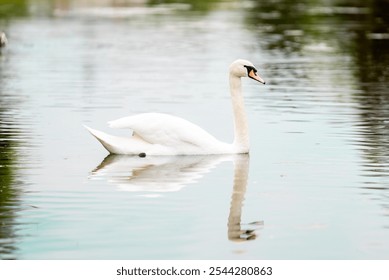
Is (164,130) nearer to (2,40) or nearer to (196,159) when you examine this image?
(196,159)

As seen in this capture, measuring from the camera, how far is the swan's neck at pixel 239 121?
1588 centimetres

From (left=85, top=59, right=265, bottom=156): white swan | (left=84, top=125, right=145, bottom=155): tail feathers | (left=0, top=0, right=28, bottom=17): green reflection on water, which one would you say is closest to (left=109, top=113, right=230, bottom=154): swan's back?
(left=85, top=59, right=265, bottom=156): white swan

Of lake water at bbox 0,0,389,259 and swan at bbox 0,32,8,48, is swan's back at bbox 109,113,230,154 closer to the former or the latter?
lake water at bbox 0,0,389,259

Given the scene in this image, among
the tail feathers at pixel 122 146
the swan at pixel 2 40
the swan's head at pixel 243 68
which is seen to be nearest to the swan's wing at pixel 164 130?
→ the tail feathers at pixel 122 146

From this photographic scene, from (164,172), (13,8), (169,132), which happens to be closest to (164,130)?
(169,132)

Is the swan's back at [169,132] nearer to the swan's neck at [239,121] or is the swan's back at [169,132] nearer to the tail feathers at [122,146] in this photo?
the tail feathers at [122,146]

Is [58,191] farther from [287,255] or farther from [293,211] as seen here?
[287,255]

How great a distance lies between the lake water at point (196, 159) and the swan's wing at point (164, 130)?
0.25 meters

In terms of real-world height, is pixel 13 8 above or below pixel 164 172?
below

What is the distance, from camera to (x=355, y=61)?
31.9 meters

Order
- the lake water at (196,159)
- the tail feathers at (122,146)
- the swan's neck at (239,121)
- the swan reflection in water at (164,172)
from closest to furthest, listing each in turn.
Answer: the lake water at (196,159) < the swan reflection in water at (164,172) < the tail feathers at (122,146) < the swan's neck at (239,121)

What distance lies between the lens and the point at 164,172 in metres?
14.5

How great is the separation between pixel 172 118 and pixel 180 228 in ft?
13.7

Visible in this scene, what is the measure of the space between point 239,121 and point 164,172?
6.41 ft
